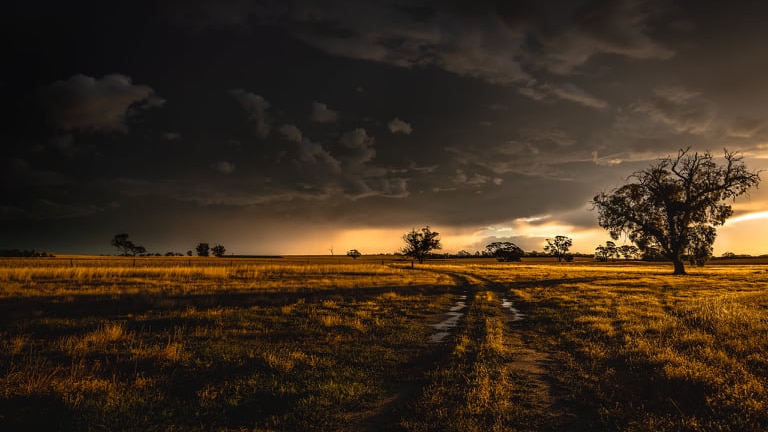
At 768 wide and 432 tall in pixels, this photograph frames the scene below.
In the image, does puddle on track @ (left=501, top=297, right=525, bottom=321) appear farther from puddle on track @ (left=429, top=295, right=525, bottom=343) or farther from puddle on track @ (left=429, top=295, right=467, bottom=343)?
puddle on track @ (left=429, top=295, right=467, bottom=343)

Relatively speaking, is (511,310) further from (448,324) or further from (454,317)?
(448,324)

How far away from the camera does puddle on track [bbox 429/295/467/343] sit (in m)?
14.3

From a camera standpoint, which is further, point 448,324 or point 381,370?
point 448,324

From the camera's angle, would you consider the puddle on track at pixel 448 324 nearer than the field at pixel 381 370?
No

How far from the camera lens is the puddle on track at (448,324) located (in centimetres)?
1433

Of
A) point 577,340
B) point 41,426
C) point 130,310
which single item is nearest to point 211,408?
point 41,426

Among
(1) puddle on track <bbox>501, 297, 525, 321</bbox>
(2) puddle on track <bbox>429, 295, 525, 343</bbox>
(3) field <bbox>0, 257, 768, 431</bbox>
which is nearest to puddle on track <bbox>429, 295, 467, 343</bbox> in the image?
(2) puddle on track <bbox>429, 295, 525, 343</bbox>

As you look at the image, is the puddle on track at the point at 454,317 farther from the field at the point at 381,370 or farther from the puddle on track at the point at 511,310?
the field at the point at 381,370

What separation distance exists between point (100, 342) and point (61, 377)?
369cm

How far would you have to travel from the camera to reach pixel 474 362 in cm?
1027

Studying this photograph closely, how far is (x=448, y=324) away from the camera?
17.1m

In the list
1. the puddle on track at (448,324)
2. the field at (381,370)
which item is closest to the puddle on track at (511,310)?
the field at (381,370)

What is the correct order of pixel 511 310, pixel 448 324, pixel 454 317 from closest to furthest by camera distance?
pixel 448 324 < pixel 454 317 < pixel 511 310

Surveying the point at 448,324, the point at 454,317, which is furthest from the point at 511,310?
the point at 448,324
